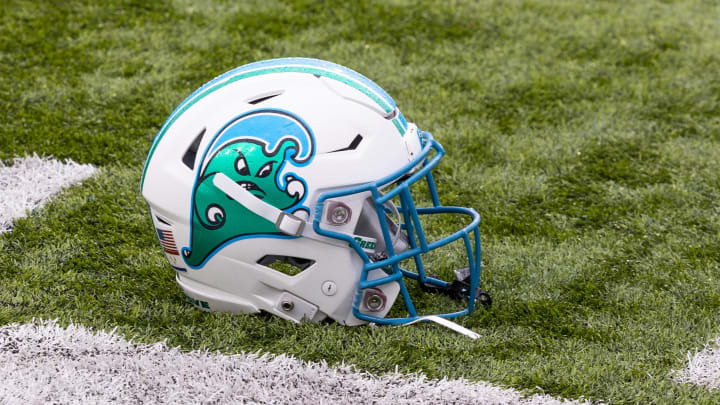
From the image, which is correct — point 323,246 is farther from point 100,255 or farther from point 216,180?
point 100,255

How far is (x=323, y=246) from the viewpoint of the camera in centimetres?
253

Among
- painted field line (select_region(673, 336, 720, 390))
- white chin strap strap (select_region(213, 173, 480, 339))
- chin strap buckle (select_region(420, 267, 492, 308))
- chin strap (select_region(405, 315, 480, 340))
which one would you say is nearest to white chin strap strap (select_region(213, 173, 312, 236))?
white chin strap strap (select_region(213, 173, 480, 339))

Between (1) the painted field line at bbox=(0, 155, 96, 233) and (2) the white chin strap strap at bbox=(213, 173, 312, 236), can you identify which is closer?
(2) the white chin strap strap at bbox=(213, 173, 312, 236)

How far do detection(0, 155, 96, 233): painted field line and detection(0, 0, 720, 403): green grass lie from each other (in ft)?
0.28

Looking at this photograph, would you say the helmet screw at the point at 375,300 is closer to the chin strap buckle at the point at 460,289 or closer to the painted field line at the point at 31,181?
the chin strap buckle at the point at 460,289

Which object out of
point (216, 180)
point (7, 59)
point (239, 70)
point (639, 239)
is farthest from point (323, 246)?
point (7, 59)

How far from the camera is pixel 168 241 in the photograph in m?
2.60

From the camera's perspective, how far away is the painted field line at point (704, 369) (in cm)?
254

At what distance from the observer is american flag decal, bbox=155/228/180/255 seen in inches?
102

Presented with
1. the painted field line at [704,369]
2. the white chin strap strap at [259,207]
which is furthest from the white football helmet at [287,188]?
the painted field line at [704,369]

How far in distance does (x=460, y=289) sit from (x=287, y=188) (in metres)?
A: 0.92

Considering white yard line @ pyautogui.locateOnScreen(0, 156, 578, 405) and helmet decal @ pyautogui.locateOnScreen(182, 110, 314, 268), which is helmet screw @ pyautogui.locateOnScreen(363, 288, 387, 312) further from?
helmet decal @ pyautogui.locateOnScreen(182, 110, 314, 268)

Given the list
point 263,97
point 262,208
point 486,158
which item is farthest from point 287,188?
point 486,158

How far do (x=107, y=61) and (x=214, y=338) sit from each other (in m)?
2.94
